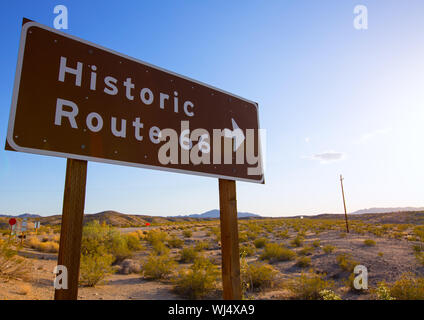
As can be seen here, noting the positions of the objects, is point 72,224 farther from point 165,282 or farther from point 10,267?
point 165,282

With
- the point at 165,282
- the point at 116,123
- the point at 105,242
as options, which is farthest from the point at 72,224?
the point at 105,242

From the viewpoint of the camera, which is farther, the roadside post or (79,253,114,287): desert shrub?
(79,253,114,287): desert shrub

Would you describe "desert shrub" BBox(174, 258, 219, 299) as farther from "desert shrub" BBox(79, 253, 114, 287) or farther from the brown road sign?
the brown road sign

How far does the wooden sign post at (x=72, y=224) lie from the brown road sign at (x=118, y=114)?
0.12 m

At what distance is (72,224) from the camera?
5.16 ft

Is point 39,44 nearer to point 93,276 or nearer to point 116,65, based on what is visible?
point 116,65

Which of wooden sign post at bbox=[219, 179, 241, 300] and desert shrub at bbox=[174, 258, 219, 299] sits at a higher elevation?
wooden sign post at bbox=[219, 179, 241, 300]

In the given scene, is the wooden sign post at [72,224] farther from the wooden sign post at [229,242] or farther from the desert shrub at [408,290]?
the desert shrub at [408,290]

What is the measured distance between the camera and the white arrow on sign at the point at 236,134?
8.58 ft

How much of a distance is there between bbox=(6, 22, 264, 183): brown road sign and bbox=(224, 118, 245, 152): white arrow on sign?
1cm

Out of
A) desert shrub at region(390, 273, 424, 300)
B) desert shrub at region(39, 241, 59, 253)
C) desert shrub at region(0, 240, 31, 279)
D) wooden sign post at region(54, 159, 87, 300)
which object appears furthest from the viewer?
desert shrub at region(39, 241, 59, 253)

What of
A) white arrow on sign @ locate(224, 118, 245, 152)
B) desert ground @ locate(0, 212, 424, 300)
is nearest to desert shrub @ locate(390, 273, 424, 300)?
desert ground @ locate(0, 212, 424, 300)

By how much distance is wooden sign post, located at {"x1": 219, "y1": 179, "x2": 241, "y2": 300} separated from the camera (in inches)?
90.0

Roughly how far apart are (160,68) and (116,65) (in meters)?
0.42
